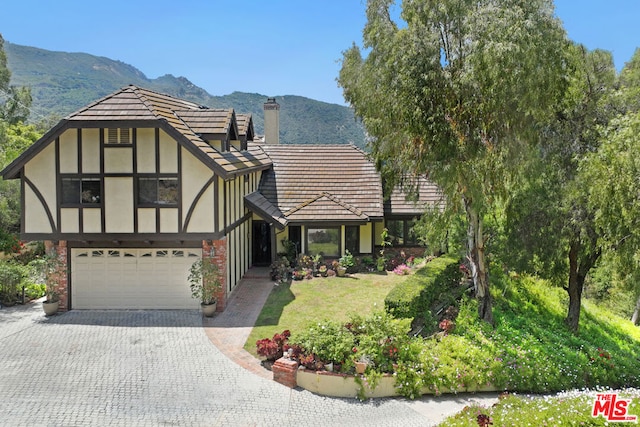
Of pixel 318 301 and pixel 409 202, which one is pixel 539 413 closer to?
pixel 318 301

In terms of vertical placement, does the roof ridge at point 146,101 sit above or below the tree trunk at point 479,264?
above


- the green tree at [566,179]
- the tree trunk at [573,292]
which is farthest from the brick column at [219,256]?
the tree trunk at [573,292]

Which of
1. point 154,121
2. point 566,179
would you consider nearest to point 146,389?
point 154,121

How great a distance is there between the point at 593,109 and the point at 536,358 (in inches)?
309

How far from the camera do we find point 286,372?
34.9ft

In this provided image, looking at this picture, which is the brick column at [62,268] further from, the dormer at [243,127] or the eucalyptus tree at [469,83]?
the eucalyptus tree at [469,83]

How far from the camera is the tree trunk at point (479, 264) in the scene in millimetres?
14070

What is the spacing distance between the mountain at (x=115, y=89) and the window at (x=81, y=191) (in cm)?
1330

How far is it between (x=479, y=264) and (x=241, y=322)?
7886 millimetres

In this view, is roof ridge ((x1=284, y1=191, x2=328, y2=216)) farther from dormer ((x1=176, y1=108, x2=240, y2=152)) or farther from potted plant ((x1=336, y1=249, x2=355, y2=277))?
dormer ((x1=176, y1=108, x2=240, y2=152))

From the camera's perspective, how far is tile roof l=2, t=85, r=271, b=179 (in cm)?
1427

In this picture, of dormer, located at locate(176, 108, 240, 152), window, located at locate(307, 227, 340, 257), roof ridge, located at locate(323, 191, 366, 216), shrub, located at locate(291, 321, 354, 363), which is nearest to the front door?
window, located at locate(307, 227, 340, 257)

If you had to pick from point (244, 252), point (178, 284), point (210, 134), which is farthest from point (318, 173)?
point (178, 284)

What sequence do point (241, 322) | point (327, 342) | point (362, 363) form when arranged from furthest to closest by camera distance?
point (241, 322)
point (327, 342)
point (362, 363)
